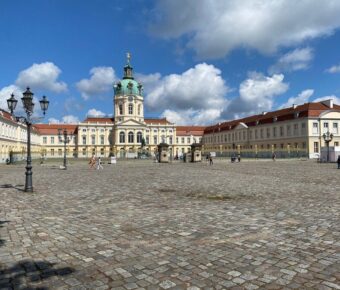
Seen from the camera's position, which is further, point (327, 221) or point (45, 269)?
point (327, 221)

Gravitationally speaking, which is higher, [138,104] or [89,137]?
[138,104]

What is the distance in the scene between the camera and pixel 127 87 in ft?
360

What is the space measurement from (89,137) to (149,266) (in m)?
110

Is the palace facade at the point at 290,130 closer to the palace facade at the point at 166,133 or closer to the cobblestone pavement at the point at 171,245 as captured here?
the palace facade at the point at 166,133

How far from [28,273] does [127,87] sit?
108034 mm

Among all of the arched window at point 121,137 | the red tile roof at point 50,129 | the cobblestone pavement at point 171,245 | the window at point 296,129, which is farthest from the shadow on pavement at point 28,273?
the red tile roof at point 50,129

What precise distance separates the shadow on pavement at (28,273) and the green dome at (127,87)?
107 meters

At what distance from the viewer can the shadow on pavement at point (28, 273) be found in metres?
4.11

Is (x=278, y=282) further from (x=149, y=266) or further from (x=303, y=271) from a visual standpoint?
(x=149, y=266)

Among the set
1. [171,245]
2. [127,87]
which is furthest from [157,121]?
[171,245]

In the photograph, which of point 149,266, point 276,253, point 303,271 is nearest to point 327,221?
point 276,253

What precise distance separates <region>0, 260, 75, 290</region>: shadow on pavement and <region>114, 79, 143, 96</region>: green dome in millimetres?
107159

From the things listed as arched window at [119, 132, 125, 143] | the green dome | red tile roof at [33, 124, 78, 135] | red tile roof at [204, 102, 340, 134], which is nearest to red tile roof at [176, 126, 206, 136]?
red tile roof at [204, 102, 340, 134]

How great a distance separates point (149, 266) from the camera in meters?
4.75
